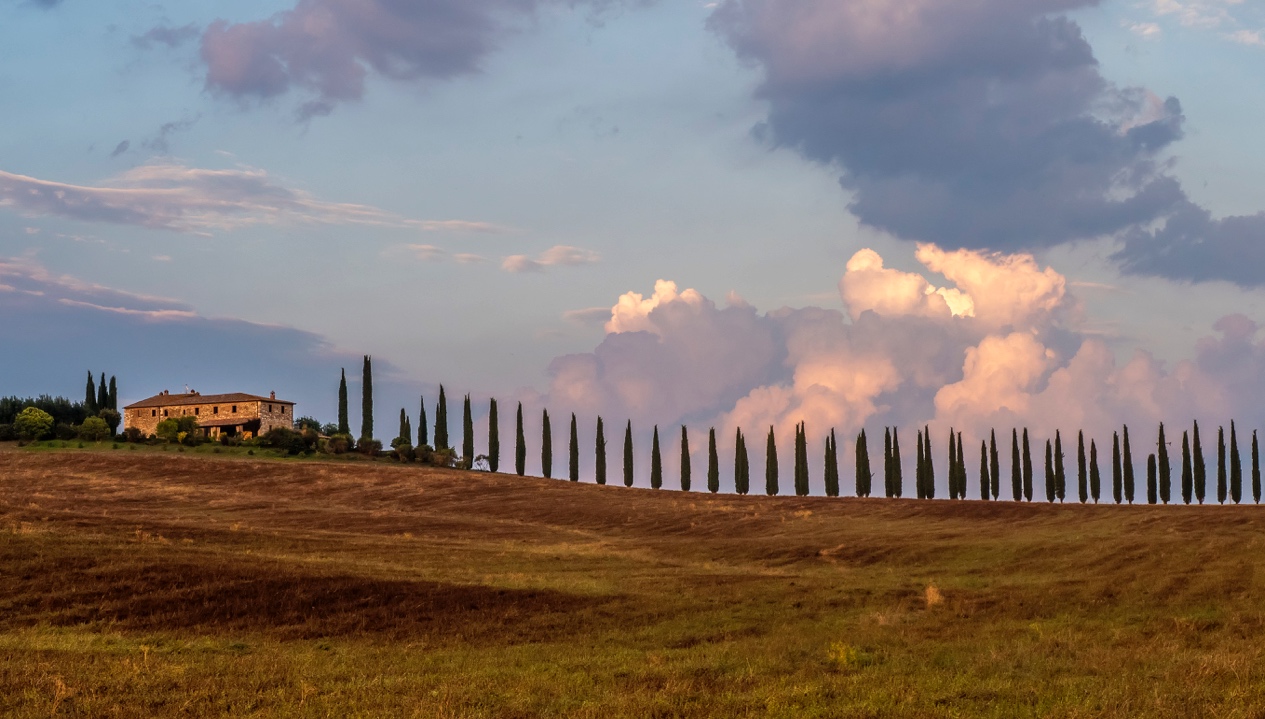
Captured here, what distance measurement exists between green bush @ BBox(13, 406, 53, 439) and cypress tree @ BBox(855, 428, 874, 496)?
88.7 meters

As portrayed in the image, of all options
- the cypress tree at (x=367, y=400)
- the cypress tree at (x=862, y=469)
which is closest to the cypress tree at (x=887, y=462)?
the cypress tree at (x=862, y=469)

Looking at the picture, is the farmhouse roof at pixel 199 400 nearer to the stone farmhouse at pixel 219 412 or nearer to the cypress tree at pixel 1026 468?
the stone farmhouse at pixel 219 412

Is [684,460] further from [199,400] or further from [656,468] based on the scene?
[199,400]

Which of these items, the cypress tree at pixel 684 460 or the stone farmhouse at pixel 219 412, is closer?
the cypress tree at pixel 684 460

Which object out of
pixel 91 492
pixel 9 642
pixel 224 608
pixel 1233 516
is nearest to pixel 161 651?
pixel 9 642

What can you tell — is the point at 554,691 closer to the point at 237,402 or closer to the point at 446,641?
the point at 446,641

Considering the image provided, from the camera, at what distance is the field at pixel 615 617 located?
57.3 ft

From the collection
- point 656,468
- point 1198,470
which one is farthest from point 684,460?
point 1198,470

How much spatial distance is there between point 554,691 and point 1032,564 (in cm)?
3217

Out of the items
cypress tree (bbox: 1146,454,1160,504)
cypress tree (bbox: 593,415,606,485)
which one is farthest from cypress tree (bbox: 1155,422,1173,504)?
cypress tree (bbox: 593,415,606,485)

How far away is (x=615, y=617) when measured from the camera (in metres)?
29.3

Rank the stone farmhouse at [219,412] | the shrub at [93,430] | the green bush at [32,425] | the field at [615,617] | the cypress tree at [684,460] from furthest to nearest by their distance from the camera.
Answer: the stone farmhouse at [219,412] → the cypress tree at [684,460] → the shrub at [93,430] → the green bush at [32,425] → the field at [615,617]

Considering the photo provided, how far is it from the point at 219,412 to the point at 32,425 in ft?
82.2

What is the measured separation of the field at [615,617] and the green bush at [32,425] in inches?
2100
